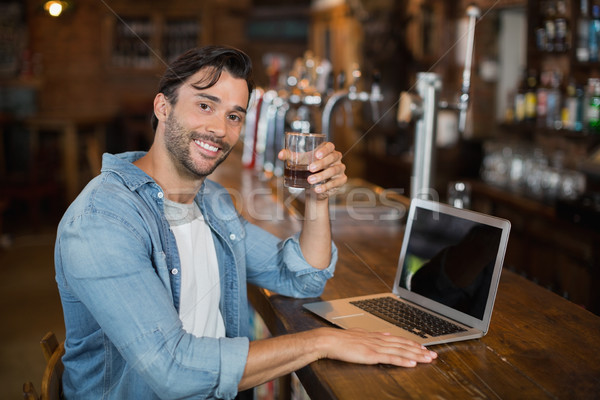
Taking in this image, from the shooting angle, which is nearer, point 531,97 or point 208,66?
point 208,66

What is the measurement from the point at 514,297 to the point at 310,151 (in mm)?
708

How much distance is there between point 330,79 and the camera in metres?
3.33

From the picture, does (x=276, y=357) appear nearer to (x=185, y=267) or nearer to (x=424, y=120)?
(x=185, y=267)

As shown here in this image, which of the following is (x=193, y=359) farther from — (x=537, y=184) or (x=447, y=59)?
(x=447, y=59)

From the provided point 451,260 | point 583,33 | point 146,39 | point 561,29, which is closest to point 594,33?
point 583,33

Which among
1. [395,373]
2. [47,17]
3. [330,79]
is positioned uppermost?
[47,17]

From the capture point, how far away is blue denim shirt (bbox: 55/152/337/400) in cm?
122

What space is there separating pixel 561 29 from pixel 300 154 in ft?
10.3

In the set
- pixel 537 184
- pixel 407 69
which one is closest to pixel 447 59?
pixel 407 69

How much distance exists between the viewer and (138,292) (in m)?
1.25

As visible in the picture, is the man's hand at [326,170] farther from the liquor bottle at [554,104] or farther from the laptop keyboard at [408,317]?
the liquor bottle at [554,104]

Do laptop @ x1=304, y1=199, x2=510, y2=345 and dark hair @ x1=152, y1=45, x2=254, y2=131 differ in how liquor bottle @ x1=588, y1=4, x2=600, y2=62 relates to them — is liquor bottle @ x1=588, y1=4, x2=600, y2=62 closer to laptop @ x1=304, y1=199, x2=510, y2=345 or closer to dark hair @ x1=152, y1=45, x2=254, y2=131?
laptop @ x1=304, y1=199, x2=510, y2=345

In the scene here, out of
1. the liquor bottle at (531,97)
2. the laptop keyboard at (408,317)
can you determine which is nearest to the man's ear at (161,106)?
the laptop keyboard at (408,317)

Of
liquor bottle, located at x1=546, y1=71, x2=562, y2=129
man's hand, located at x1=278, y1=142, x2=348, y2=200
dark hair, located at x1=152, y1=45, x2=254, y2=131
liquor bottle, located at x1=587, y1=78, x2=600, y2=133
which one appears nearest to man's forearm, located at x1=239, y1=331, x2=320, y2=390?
man's hand, located at x1=278, y1=142, x2=348, y2=200
